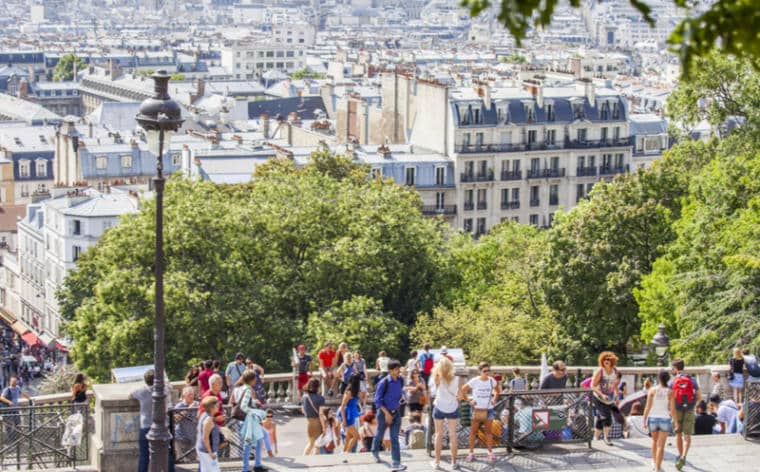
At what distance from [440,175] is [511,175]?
4.43m

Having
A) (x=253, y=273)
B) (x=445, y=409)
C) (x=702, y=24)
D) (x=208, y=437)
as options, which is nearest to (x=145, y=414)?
(x=208, y=437)

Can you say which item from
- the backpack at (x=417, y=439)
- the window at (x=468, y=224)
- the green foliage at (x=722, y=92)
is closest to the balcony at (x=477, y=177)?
the window at (x=468, y=224)

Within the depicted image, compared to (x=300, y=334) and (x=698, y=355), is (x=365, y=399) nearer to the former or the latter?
(x=698, y=355)

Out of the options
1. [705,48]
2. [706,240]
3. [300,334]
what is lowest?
[300,334]

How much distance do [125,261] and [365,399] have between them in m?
17.4

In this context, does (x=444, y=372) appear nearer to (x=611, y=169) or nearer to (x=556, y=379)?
(x=556, y=379)

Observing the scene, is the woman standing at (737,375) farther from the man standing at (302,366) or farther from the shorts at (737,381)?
the man standing at (302,366)

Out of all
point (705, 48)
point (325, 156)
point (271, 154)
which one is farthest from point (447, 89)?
point (705, 48)

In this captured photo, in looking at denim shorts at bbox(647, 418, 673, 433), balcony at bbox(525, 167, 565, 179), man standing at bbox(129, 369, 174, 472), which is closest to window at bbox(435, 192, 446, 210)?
balcony at bbox(525, 167, 565, 179)

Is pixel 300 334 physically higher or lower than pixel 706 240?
lower

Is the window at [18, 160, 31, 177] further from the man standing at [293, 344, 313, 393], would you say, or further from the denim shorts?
the denim shorts

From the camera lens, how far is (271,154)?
282 ft

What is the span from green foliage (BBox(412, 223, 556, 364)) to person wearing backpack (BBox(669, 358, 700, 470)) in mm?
19346

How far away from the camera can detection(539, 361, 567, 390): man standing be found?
71.8 feet
